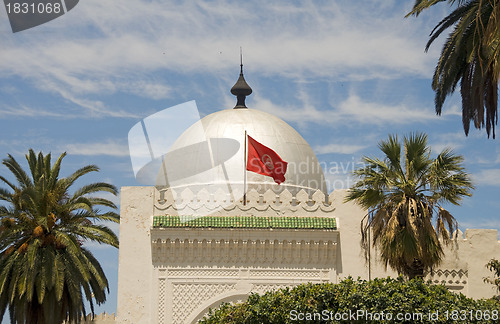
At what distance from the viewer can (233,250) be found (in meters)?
29.0

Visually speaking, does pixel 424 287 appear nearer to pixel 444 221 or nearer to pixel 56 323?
pixel 444 221

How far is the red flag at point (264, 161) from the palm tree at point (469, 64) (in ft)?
33.7

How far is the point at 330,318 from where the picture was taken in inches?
802

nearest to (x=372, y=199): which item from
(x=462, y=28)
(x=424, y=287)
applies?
(x=424, y=287)

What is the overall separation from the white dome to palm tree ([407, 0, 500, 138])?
11763 mm

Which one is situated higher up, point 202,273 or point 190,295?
point 202,273

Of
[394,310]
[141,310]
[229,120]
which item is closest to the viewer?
[394,310]

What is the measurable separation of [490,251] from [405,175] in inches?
327

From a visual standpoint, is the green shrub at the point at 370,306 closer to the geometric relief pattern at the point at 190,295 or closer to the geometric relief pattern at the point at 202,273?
the geometric relief pattern at the point at 190,295

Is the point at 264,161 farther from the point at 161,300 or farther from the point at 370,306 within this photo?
the point at 370,306

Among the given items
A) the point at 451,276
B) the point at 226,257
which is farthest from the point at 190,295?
the point at 451,276

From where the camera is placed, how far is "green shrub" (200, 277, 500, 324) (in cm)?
1952

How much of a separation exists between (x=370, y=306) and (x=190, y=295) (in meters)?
9.85

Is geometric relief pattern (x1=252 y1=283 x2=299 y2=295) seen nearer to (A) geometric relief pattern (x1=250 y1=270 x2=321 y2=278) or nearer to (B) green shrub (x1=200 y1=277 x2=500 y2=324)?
(A) geometric relief pattern (x1=250 y1=270 x2=321 y2=278)
